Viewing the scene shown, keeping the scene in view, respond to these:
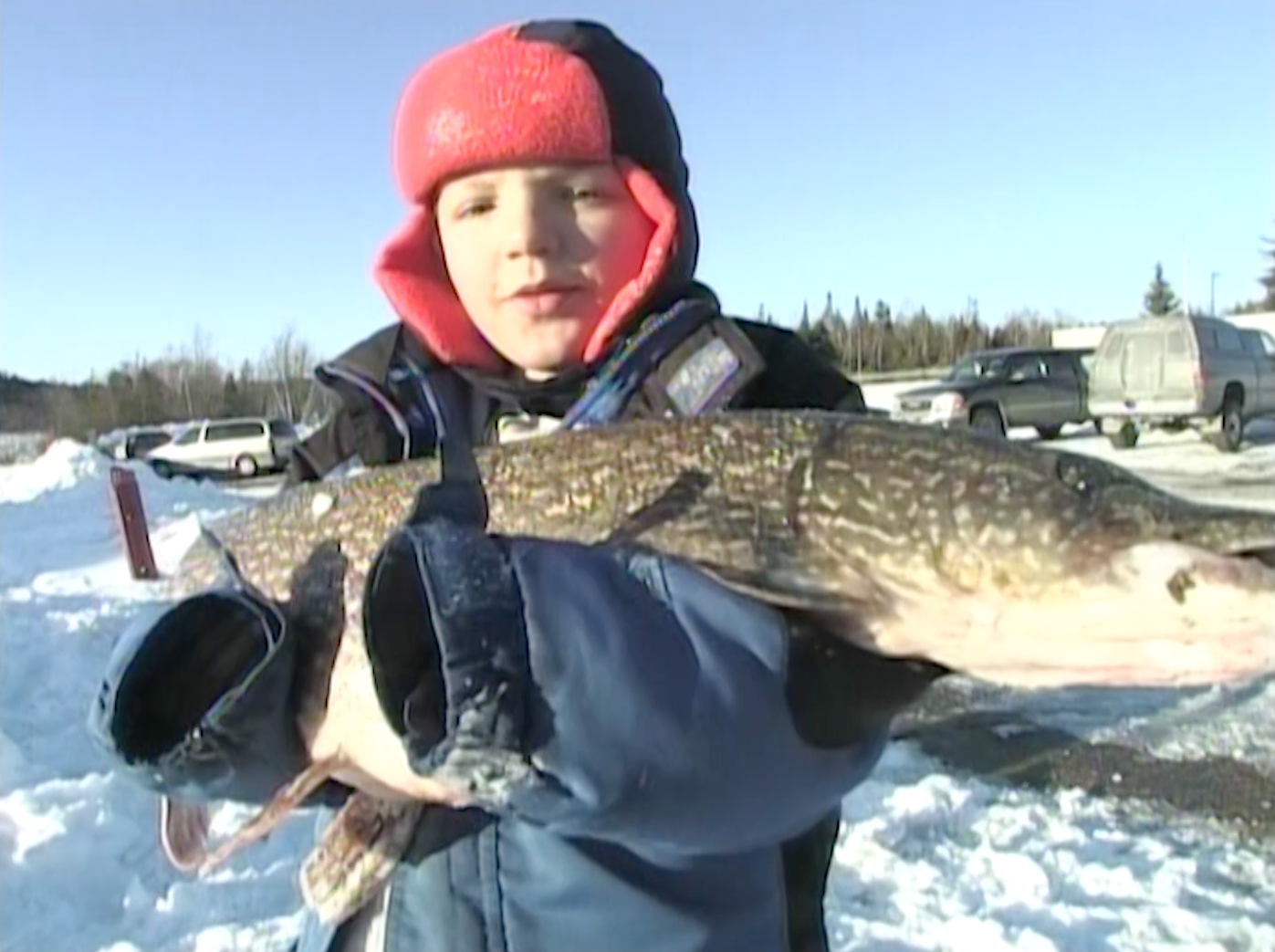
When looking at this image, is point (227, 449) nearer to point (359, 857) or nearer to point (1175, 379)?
point (1175, 379)

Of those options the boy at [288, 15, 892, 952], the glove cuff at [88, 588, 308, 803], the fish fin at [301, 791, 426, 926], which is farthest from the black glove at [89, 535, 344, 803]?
the boy at [288, 15, 892, 952]

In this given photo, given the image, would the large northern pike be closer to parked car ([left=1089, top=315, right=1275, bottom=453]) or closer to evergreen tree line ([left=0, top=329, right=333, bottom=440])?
parked car ([left=1089, top=315, right=1275, bottom=453])

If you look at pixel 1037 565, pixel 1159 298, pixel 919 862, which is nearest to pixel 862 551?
pixel 1037 565

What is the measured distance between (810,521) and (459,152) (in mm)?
828

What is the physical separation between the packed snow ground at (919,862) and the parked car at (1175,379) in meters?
14.6

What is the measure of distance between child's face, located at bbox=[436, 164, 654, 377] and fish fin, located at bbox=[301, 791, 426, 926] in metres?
0.75

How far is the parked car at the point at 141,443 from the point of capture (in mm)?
31922

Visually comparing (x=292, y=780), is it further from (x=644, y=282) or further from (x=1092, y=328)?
(x=1092, y=328)

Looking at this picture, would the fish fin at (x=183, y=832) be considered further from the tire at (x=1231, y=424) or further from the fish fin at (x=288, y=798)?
the tire at (x=1231, y=424)

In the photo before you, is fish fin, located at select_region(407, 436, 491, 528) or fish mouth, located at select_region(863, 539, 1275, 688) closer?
fish mouth, located at select_region(863, 539, 1275, 688)

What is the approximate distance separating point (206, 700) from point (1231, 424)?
21539 millimetres

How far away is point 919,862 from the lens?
4586 millimetres

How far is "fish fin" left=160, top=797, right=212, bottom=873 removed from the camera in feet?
6.62

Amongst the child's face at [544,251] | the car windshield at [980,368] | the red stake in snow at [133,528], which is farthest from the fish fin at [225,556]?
the car windshield at [980,368]
